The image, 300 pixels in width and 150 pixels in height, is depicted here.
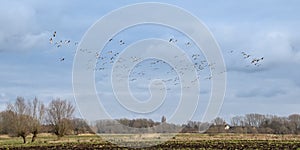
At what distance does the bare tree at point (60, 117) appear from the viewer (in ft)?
197

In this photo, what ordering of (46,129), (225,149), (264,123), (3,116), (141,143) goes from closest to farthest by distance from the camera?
(225,149) → (141,143) → (46,129) → (3,116) → (264,123)

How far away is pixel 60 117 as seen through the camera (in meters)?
61.3

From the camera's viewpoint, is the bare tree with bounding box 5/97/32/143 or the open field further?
the bare tree with bounding box 5/97/32/143

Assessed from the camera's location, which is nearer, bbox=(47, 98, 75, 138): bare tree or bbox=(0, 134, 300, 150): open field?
bbox=(0, 134, 300, 150): open field

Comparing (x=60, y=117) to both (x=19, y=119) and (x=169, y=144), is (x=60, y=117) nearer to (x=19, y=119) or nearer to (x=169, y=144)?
(x=19, y=119)

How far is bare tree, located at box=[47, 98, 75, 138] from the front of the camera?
6009cm

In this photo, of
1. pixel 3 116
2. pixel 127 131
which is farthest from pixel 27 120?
pixel 127 131

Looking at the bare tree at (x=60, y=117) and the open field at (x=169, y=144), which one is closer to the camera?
the open field at (x=169, y=144)

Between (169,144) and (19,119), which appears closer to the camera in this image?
(169,144)

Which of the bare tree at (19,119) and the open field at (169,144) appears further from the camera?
the bare tree at (19,119)

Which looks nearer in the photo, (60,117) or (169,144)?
(169,144)

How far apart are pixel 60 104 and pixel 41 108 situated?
2709 millimetres

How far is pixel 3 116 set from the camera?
68250 mm

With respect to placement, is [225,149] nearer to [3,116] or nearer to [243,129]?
[3,116]
